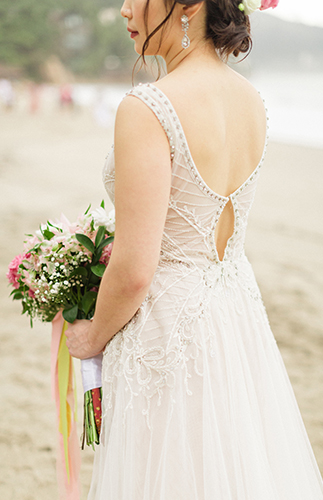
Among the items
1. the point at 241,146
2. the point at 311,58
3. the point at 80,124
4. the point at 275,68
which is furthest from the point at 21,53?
the point at 241,146

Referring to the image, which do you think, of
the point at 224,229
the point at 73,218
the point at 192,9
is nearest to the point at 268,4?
the point at 192,9

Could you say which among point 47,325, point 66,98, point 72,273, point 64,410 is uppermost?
point 72,273

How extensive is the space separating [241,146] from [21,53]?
48.2 m

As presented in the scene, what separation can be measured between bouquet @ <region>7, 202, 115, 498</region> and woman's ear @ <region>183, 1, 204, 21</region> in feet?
2.11

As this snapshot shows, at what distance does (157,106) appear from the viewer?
109 centimetres

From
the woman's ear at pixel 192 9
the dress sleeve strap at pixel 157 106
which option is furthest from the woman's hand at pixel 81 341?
the woman's ear at pixel 192 9

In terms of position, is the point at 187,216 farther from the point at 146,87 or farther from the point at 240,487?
the point at 240,487

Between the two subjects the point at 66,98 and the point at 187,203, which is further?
the point at 66,98

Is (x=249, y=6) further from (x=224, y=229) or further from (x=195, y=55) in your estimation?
(x=224, y=229)

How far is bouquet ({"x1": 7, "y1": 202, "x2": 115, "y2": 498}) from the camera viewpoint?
5.06 ft

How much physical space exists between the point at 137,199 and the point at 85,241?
51cm

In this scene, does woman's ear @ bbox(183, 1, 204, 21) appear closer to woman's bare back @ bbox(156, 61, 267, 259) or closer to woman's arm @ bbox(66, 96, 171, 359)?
woman's bare back @ bbox(156, 61, 267, 259)

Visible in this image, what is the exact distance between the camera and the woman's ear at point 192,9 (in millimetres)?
1164

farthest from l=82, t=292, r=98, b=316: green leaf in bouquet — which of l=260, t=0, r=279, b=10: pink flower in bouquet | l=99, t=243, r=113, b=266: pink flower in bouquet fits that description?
l=260, t=0, r=279, b=10: pink flower in bouquet
